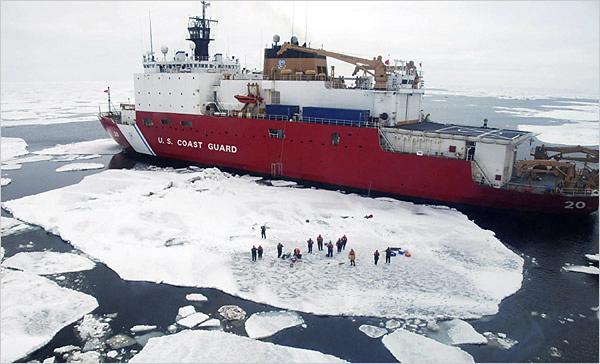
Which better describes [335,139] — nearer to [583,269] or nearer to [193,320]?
[583,269]

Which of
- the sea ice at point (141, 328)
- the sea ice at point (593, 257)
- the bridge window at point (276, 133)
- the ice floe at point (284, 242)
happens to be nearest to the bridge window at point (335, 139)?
the ice floe at point (284, 242)

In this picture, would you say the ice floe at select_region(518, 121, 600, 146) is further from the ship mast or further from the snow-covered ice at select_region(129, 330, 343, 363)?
the snow-covered ice at select_region(129, 330, 343, 363)

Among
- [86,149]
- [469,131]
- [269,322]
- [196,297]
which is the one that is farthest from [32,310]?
[86,149]

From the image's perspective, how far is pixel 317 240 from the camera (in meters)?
14.6

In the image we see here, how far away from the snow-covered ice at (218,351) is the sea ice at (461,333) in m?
2.90

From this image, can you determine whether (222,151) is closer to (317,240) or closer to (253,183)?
(253,183)

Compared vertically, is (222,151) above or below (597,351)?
above

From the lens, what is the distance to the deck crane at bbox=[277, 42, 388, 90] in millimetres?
22016

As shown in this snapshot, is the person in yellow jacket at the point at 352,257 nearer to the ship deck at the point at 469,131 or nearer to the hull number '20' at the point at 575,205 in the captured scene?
the ship deck at the point at 469,131

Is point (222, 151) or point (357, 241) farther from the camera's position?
point (222, 151)

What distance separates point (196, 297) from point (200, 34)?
838 inches

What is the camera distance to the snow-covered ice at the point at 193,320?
10562 millimetres

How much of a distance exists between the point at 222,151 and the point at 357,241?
40.5 feet

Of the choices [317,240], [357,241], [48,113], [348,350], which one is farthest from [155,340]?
[48,113]
